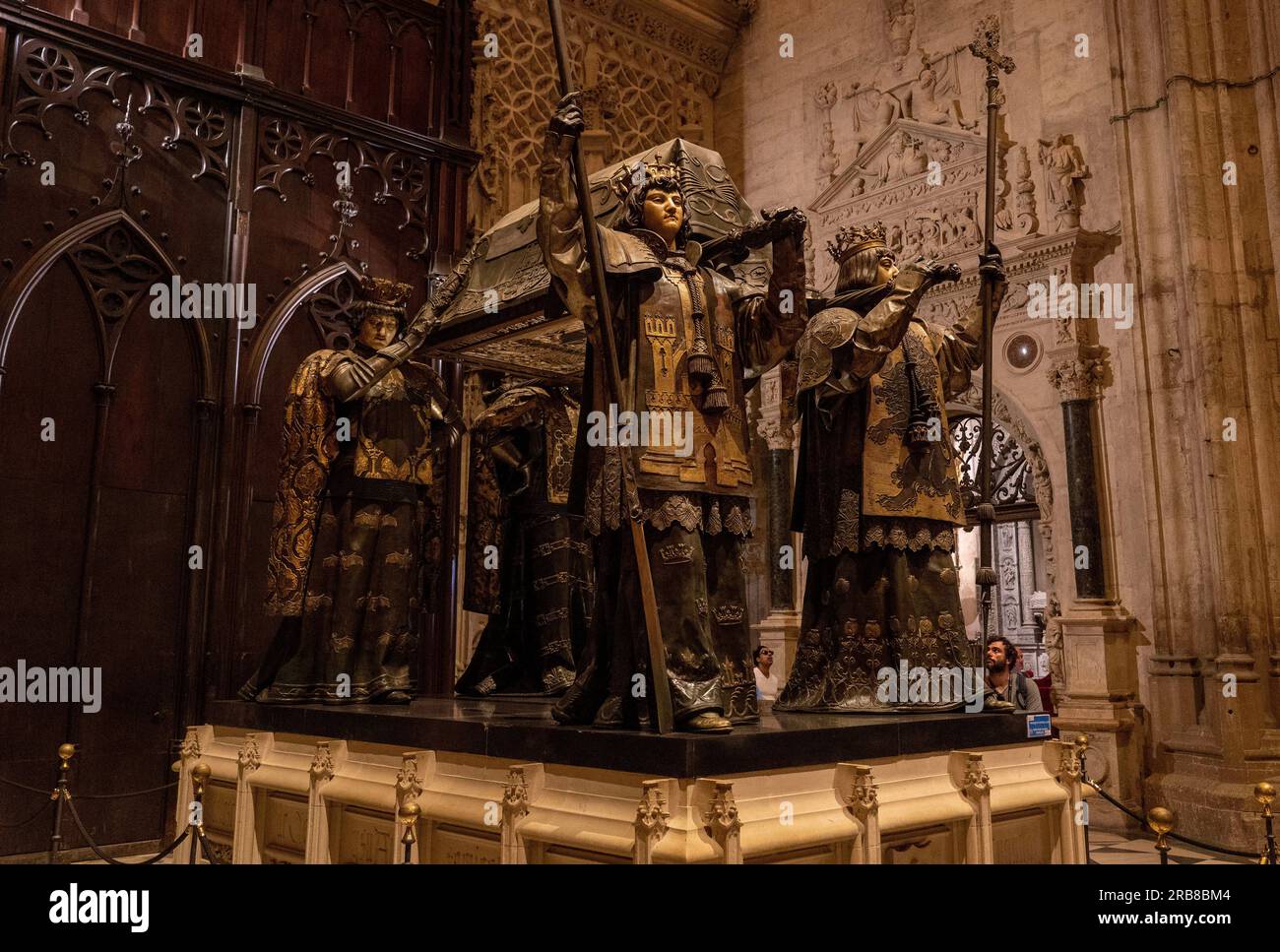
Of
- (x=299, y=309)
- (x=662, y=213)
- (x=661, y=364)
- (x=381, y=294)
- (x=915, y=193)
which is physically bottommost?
(x=661, y=364)

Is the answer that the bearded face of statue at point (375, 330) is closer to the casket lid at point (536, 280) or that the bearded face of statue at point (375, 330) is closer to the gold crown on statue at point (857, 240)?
the casket lid at point (536, 280)

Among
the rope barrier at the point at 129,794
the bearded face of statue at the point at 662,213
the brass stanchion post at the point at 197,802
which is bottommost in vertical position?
the rope barrier at the point at 129,794

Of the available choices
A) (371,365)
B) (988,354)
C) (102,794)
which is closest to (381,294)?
(371,365)

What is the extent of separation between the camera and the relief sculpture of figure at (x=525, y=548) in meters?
5.96

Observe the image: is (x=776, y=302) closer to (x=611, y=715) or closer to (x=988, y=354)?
(x=988, y=354)

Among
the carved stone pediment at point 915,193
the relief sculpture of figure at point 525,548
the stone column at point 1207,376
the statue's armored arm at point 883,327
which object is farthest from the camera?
the carved stone pediment at point 915,193

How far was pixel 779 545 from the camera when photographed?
11234mm

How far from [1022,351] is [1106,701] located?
10.2 feet

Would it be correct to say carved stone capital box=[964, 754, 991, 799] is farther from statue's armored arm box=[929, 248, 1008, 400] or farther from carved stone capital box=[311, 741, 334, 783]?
carved stone capital box=[311, 741, 334, 783]

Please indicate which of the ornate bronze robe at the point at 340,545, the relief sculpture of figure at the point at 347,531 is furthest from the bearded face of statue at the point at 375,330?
the ornate bronze robe at the point at 340,545

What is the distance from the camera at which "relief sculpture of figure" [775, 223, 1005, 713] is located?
4.56m

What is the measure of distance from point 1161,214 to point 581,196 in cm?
664

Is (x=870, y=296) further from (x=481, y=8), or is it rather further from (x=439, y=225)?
(x=481, y=8)

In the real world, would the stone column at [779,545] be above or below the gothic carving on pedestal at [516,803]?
above
